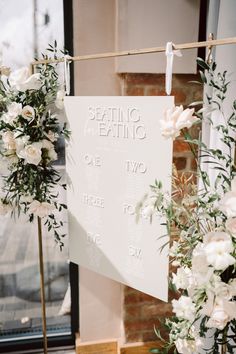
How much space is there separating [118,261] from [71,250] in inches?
10.2

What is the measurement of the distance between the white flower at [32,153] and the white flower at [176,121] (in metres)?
0.60

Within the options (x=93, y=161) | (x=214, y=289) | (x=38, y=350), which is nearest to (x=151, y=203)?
(x=214, y=289)

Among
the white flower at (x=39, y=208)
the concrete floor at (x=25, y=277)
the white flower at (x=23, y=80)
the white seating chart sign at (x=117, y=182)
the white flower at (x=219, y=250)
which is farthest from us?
the concrete floor at (x=25, y=277)

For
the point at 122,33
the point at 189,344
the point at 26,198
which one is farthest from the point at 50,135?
the point at 189,344

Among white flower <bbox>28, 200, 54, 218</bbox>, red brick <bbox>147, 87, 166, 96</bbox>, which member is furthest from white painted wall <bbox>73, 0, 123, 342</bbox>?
white flower <bbox>28, 200, 54, 218</bbox>

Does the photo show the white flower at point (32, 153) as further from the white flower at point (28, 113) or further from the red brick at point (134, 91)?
the red brick at point (134, 91)

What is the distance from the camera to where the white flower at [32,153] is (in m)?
1.36

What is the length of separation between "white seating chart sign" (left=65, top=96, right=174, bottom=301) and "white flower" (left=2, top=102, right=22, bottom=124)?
0.18 metres

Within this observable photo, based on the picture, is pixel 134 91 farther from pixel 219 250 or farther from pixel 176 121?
pixel 219 250

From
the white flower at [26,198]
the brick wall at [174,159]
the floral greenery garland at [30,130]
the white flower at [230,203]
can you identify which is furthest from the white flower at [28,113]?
the white flower at [230,203]

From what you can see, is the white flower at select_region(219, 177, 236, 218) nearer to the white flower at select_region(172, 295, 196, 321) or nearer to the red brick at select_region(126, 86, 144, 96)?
the white flower at select_region(172, 295, 196, 321)

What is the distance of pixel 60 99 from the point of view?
1416 mm

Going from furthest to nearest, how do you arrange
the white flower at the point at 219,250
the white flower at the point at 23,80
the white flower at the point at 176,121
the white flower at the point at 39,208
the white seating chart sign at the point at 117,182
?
the white flower at the point at 39,208 < the white flower at the point at 23,80 < the white seating chart sign at the point at 117,182 < the white flower at the point at 176,121 < the white flower at the point at 219,250

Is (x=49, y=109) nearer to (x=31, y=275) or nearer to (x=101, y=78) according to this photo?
(x=101, y=78)
